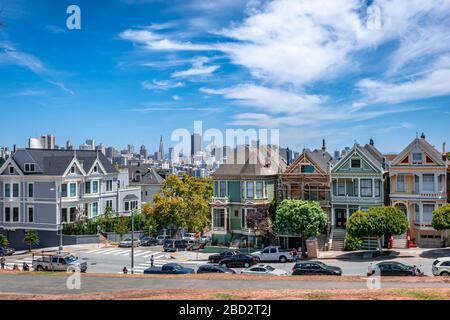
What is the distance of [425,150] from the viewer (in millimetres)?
46625

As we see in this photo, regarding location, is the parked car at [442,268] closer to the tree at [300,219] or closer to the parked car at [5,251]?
the tree at [300,219]

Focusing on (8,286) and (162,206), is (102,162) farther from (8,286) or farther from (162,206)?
(8,286)

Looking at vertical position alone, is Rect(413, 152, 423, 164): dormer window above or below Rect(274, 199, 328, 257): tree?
above

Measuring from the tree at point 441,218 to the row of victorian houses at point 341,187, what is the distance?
120 inches

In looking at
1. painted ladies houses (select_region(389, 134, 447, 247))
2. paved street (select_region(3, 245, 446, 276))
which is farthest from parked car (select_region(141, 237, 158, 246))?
painted ladies houses (select_region(389, 134, 447, 247))

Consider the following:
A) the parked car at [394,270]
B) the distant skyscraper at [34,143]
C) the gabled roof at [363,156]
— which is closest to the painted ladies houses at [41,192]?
the distant skyscraper at [34,143]

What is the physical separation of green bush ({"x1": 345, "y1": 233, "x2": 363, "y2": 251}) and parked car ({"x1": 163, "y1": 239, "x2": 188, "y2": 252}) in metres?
18.1

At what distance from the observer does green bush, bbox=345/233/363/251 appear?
151 feet

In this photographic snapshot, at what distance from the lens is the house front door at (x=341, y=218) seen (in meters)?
50.1

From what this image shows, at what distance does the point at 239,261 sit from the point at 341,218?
15.1 metres

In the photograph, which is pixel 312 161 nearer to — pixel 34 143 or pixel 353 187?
pixel 353 187

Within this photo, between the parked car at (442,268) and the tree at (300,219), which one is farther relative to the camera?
the tree at (300,219)

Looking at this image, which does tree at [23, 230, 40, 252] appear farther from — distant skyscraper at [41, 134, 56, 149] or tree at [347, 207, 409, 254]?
tree at [347, 207, 409, 254]

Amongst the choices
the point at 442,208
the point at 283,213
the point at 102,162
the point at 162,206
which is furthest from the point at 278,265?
the point at 102,162
